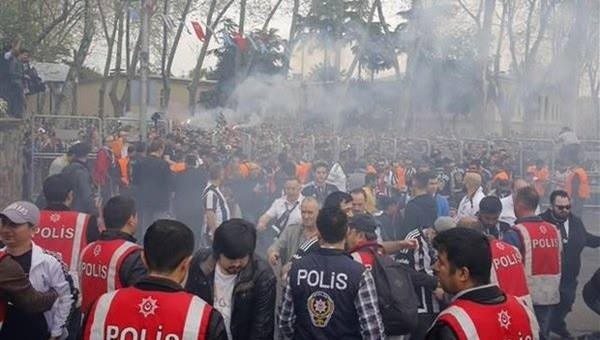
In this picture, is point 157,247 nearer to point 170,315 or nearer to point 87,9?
point 170,315

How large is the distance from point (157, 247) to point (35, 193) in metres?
13.0

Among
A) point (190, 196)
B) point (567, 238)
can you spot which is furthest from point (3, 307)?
point (190, 196)

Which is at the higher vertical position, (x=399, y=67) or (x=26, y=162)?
(x=399, y=67)

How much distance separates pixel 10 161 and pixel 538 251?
9033 mm

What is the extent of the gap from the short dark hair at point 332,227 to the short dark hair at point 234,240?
420 millimetres

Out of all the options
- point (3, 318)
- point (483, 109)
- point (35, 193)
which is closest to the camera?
point (3, 318)

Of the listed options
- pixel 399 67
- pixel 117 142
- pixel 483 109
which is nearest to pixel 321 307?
pixel 117 142

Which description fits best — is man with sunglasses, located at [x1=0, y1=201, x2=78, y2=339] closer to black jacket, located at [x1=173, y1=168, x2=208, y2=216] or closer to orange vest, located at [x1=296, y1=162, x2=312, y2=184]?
black jacket, located at [x1=173, y1=168, x2=208, y2=216]

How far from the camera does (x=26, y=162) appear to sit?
1636 cm

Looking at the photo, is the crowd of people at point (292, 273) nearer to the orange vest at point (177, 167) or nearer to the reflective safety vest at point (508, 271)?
the reflective safety vest at point (508, 271)

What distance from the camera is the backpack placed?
5.13 m

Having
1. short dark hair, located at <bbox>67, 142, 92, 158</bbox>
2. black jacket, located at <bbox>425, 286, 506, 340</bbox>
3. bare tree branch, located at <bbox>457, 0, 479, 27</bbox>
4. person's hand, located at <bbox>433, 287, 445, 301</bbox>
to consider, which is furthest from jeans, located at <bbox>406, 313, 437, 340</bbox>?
bare tree branch, located at <bbox>457, 0, 479, 27</bbox>

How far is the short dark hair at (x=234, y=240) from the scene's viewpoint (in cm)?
464

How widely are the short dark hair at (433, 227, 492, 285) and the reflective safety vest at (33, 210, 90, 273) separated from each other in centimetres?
298
